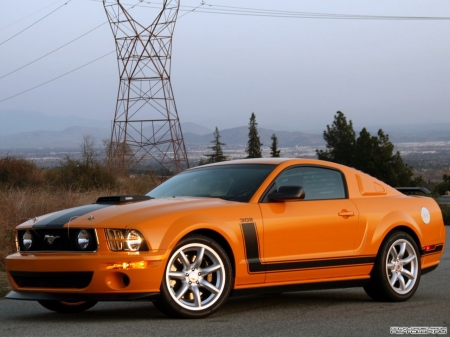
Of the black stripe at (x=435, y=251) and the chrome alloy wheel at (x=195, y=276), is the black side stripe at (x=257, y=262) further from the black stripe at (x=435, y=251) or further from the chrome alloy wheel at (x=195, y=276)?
the black stripe at (x=435, y=251)

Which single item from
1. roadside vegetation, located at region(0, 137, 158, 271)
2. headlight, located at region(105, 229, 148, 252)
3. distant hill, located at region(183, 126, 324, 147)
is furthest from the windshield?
distant hill, located at region(183, 126, 324, 147)

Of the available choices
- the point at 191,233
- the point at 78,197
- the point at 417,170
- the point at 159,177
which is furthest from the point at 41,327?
the point at 417,170

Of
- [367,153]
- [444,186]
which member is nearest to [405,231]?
[367,153]

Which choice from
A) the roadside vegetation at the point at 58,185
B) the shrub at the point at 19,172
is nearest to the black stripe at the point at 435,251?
the roadside vegetation at the point at 58,185

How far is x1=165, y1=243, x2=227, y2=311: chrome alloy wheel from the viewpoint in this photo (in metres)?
6.76

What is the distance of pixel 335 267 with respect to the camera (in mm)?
7887

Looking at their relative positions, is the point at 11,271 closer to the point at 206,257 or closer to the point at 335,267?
the point at 206,257

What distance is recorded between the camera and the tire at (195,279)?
6.70m

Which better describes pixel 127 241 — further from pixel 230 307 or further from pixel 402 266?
pixel 402 266

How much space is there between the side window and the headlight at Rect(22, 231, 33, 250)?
2.34 meters

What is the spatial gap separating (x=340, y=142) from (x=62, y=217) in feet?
248

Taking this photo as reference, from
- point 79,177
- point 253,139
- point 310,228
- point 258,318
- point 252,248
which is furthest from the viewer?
point 253,139

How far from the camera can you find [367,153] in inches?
3041

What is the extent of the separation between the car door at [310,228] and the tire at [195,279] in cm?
53
